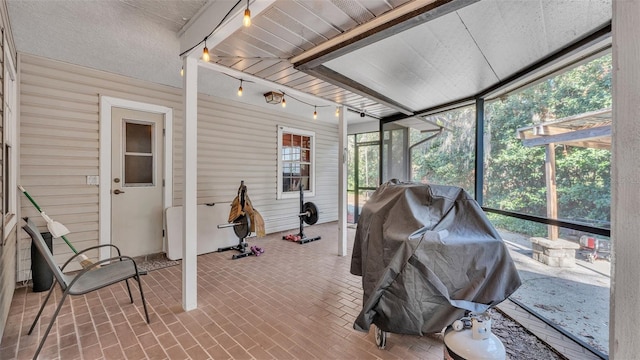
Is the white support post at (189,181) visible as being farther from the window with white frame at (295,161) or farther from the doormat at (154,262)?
the window with white frame at (295,161)

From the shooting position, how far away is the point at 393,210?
2172mm

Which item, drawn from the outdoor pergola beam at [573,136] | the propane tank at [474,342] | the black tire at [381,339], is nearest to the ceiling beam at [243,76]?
the outdoor pergola beam at [573,136]

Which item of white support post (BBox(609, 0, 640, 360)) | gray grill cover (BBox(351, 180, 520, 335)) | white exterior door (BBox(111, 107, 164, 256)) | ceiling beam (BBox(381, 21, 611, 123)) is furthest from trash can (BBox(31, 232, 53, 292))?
ceiling beam (BBox(381, 21, 611, 123))

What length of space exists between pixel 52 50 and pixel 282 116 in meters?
3.72

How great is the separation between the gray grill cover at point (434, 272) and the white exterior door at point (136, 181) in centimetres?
374

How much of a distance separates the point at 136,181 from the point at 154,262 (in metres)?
1.27

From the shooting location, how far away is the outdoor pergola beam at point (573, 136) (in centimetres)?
202

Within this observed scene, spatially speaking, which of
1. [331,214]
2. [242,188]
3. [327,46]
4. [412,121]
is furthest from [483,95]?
[331,214]

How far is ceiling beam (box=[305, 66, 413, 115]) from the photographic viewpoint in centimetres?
294

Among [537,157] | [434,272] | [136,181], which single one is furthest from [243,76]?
[537,157]

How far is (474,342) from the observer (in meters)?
1.51

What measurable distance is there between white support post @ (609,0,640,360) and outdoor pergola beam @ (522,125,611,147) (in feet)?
6.02

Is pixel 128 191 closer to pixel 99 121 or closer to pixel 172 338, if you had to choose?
pixel 99 121

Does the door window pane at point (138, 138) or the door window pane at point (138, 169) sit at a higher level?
the door window pane at point (138, 138)
